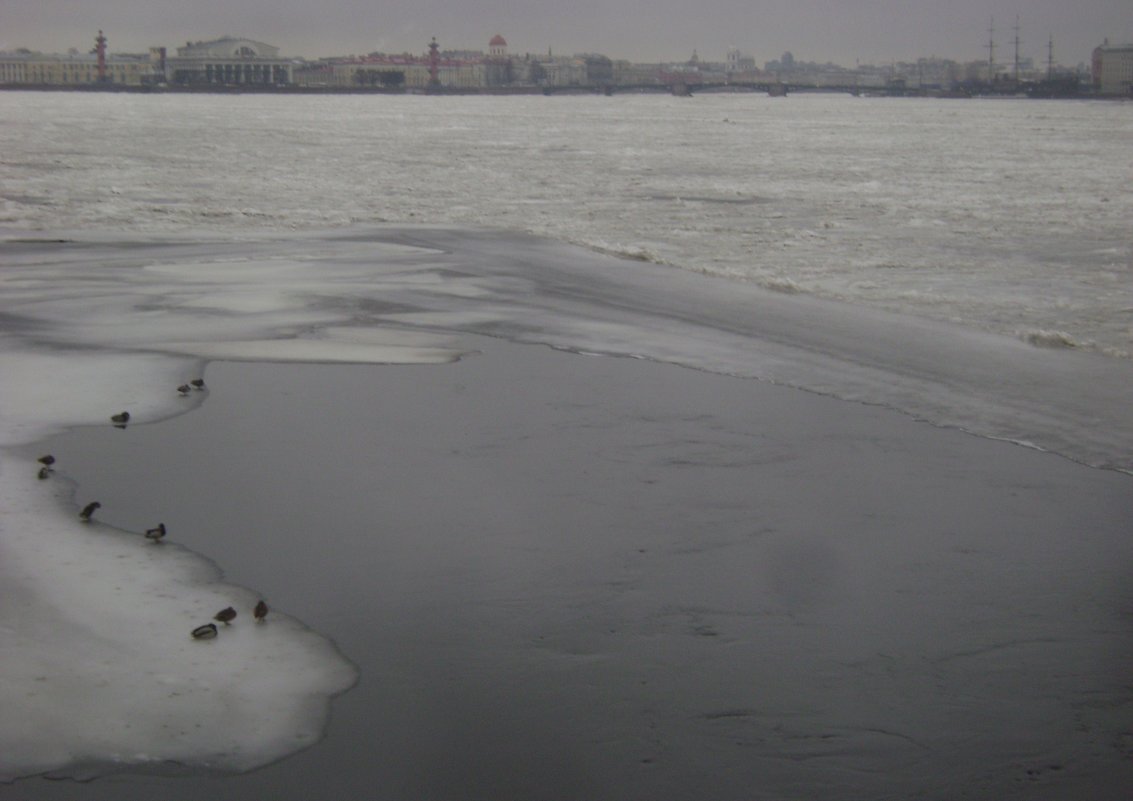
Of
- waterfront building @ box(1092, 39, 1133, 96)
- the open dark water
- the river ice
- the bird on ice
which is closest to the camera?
the open dark water

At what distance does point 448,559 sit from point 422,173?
24.9 metres

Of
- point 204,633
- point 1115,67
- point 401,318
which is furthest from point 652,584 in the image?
point 1115,67

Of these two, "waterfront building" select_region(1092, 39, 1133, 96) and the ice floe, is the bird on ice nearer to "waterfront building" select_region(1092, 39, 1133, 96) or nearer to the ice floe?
the ice floe

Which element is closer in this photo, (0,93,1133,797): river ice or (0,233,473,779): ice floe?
(0,233,473,779): ice floe

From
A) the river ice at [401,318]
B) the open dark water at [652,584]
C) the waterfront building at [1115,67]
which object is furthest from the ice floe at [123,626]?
the waterfront building at [1115,67]

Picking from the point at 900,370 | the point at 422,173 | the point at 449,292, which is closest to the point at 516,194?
the point at 422,173

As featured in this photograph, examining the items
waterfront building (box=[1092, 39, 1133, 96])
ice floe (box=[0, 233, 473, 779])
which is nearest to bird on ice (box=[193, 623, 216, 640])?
ice floe (box=[0, 233, 473, 779])

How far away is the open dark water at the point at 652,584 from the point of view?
3.66m

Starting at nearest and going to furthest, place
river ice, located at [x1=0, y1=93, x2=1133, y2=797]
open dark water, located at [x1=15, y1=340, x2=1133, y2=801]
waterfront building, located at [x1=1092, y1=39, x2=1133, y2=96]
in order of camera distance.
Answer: open dark water, located at [x1=15, y1=340, x2=1133, y2=801] → river ice, located at [x1=0, y1=93, x2=1133, y2=797] → waterfront building, located at [x1=1092, y1=39, x2=1133, y2=96]

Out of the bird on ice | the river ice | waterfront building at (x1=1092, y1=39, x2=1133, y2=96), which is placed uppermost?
waterfront building at (x1=1092, y1=39, x2=1133, y2=96)

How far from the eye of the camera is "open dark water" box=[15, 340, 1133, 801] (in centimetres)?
366

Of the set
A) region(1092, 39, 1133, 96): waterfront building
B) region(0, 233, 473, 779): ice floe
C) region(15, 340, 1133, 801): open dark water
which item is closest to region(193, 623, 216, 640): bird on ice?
region(0, 233, 473, 779): ice floe

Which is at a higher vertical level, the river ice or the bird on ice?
the river ice

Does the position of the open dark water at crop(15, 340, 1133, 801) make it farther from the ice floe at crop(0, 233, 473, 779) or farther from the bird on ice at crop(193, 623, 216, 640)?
the bird on ice at crop(193, 623, 216, 640)
